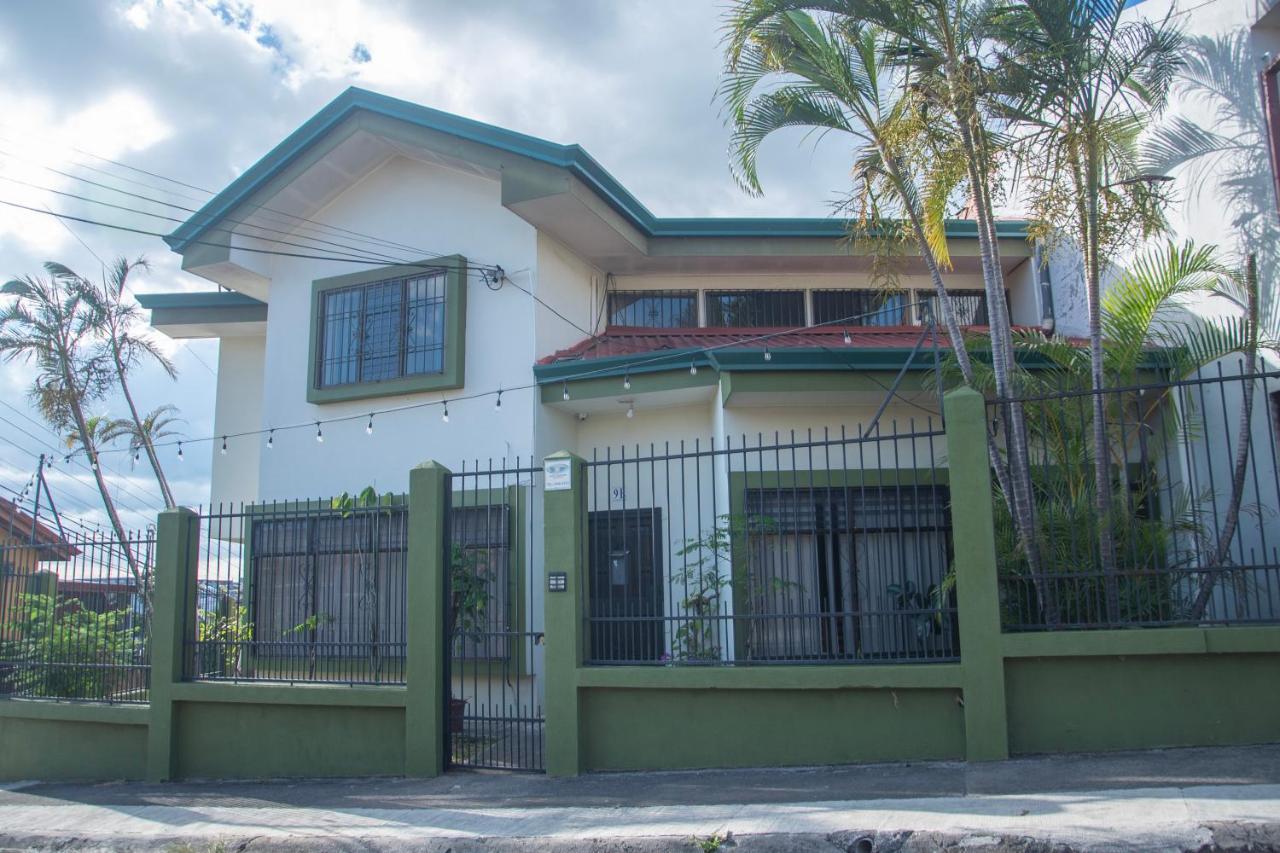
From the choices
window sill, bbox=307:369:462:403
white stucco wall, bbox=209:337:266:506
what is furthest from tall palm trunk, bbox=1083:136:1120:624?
white stucco wall, bbox=209:337:266:506

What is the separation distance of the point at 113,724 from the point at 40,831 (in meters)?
2.02

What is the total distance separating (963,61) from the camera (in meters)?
7.41

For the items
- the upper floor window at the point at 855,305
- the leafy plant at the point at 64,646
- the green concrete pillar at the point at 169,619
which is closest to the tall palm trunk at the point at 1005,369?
the upper floor window at the point at 855,305

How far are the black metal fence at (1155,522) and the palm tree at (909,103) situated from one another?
336mm

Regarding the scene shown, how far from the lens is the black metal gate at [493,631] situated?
Result: 7773mm

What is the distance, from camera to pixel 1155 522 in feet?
23.6

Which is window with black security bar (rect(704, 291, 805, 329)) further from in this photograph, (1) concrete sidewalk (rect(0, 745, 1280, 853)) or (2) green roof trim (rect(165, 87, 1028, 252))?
(1) concrete sidewalk (rect(0, 745, 1280, 853))

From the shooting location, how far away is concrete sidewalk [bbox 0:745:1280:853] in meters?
4.97

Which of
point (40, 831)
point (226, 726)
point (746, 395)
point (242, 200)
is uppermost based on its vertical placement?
point (242, 200)

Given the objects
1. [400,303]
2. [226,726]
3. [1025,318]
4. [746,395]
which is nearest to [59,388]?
[400,303]

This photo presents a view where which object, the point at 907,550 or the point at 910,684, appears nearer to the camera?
the point at 910,684

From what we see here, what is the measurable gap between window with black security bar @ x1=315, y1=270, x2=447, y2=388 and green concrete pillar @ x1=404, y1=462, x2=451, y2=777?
319 cm

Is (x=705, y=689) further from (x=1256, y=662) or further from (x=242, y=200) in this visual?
(x=242, y=200)

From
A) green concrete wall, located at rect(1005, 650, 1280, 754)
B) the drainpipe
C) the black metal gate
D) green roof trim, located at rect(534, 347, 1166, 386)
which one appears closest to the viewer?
green concrete wall, located at rect(1005, 650, 1280, 754)
